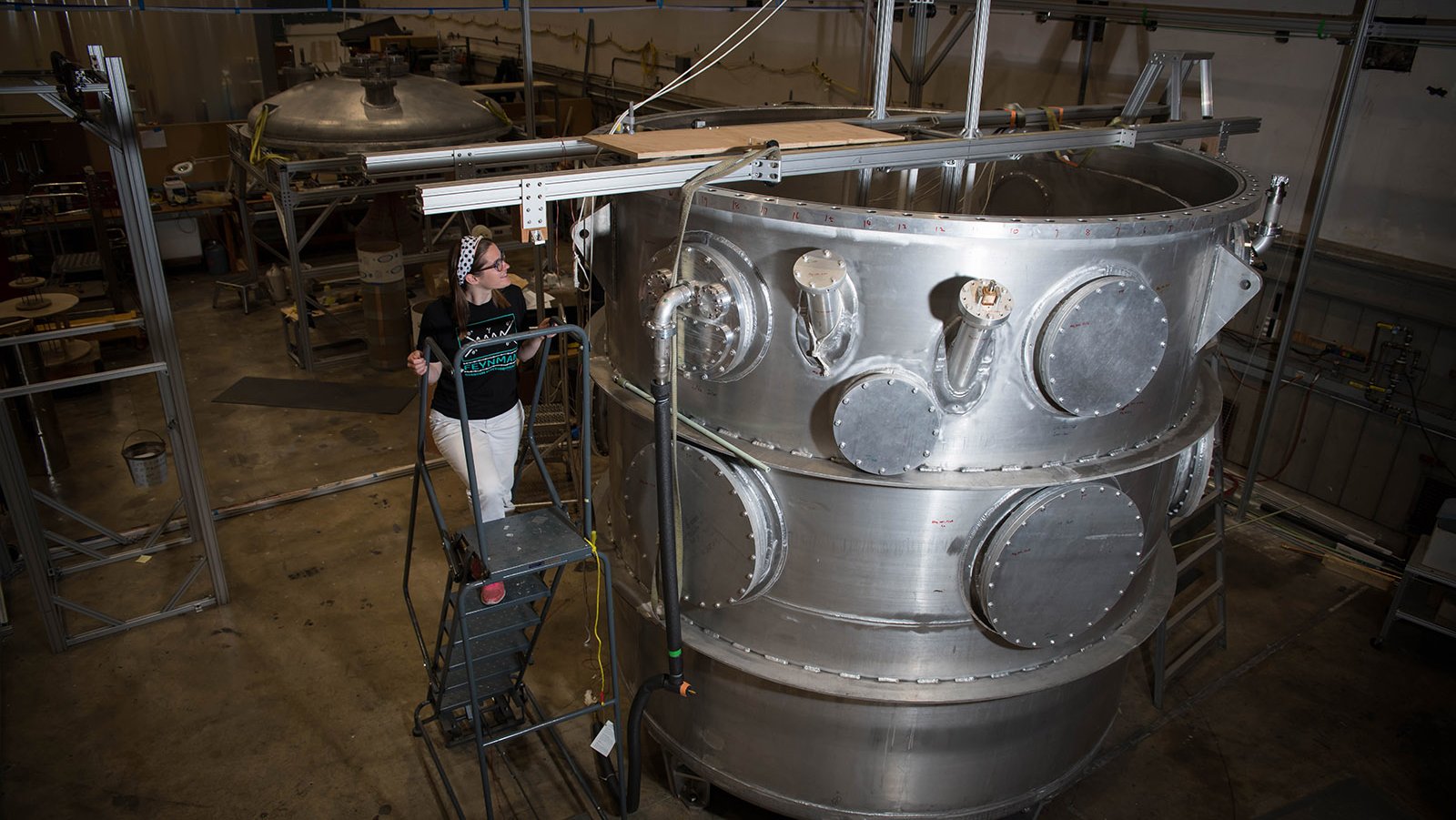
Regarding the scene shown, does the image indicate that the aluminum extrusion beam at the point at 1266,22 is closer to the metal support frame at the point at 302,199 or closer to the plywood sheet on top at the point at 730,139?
the plywood sheet on top at the point at 730,139

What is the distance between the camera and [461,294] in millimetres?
4375

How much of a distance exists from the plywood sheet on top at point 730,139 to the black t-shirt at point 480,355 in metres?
0.93

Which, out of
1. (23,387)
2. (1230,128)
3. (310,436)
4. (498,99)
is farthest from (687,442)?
(498,99)

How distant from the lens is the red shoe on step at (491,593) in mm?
4230

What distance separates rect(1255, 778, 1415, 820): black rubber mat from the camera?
15.1ft

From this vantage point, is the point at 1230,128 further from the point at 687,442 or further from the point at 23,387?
the point at 23,387

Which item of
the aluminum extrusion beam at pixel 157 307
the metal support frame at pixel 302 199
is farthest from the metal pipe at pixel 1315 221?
the aluminum extrusion beam at pixel 157 307

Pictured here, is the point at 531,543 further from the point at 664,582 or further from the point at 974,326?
the point at 974,326

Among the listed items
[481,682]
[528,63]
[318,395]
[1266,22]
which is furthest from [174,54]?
[1266,22]

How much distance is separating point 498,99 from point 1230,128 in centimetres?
1208

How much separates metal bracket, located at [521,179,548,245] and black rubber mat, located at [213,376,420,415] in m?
6.17

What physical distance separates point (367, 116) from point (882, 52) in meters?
6.60

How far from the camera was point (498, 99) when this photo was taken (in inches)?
591

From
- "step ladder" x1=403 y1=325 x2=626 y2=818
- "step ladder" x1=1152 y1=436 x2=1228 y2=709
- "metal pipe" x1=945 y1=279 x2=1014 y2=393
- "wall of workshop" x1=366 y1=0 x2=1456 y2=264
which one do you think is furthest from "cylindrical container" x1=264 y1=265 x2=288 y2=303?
"metal pipe" x1=945 y1=279 x2=1014 y2=393
